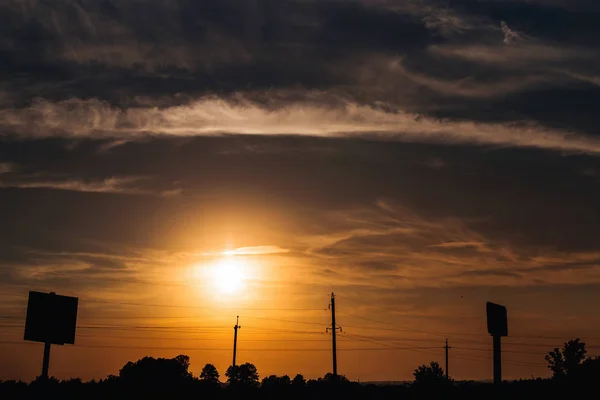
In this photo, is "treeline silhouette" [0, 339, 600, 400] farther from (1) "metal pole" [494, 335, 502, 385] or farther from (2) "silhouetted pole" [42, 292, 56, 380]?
(1) "metal pole" [494, 335, 502, 385]

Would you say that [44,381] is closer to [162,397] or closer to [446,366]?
[162,397]

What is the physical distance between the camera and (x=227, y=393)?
64.4 m

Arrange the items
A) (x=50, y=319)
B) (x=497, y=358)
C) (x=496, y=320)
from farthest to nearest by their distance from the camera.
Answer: (x=50, y=319)
(x=496, y=320)
(x=497, y=358)

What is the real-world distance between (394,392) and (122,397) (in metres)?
20.7

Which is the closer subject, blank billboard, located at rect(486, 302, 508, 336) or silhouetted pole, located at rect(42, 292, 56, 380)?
blank billboard, located at rect(486, 302, 508, 336)

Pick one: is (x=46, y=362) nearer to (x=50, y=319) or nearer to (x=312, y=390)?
(x=50, y=319)

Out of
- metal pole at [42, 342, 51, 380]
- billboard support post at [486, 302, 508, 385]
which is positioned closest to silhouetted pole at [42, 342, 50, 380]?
metal pole at [42, 342, 51, 380]

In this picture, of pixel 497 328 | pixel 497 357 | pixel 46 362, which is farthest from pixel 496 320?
pixel 46 362

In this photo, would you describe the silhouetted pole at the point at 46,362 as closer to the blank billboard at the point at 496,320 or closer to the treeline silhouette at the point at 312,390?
the treeline silhouette at the point at 312,390

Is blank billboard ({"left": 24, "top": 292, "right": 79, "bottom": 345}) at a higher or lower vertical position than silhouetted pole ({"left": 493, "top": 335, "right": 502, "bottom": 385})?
higher

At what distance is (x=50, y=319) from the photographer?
53.4 meters

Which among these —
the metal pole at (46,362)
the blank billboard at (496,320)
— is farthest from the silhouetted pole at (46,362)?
the blank billboard at (496,320)

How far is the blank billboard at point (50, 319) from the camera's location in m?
53.1

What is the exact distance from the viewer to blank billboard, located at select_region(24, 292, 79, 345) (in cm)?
5306
